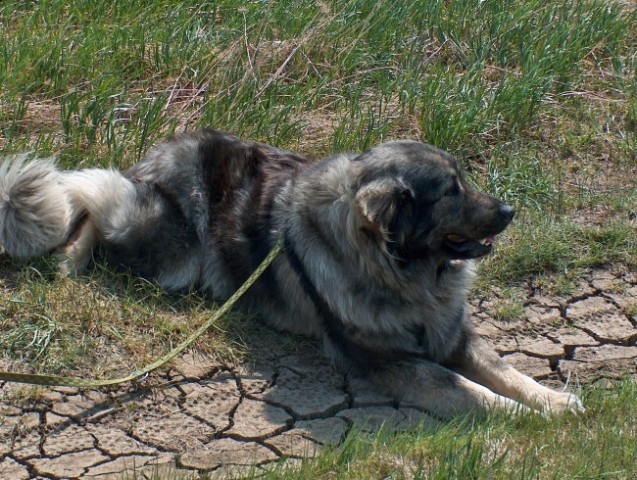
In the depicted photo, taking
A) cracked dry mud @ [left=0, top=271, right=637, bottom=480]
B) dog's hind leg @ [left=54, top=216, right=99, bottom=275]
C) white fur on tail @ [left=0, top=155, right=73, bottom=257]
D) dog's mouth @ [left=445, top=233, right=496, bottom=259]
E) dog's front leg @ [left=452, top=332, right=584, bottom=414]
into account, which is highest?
dog's mouth @ [left=445, top=233, right=496, bottom=259]

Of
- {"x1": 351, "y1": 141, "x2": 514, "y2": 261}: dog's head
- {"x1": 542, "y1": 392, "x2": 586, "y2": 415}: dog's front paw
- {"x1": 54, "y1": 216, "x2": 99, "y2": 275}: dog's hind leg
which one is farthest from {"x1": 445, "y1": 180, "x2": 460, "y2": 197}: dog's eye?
{"x1": 54, "y1": 216, "x2": 99, "y2": 275}: dog's hind leg

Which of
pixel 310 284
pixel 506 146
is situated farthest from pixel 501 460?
pixel 506 146

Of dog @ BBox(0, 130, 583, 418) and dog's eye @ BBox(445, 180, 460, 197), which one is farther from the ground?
dog's eye @ BBox(445, 180, 460, 197)

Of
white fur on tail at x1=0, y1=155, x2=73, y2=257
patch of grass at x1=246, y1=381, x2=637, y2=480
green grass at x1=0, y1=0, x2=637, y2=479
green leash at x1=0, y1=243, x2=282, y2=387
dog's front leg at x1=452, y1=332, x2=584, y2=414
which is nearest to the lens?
patch of grass at x1=246, y1=381, x2=637, y2=480

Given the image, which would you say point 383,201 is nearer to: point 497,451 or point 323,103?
point 497,451

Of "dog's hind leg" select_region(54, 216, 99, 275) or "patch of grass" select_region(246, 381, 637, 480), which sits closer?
"patch of grass" select_region(246, 381, 637, 480)

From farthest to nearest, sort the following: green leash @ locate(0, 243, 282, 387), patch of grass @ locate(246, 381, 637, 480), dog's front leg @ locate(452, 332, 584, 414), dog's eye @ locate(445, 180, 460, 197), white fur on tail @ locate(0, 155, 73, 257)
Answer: white fur on tail @ locate(0, 155, 73, 257) < dog's eye @ locate(445, 180, 460, 197) < dog's front leg @ locate(452, 332, 584, 414) < green leash @ locate(0, 243, 282, 387) < patch of grass @ locate(246, 381, 637, 480)

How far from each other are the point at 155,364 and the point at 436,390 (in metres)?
1.24

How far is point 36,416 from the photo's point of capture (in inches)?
167

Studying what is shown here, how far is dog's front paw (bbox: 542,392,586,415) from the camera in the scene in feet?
14.2

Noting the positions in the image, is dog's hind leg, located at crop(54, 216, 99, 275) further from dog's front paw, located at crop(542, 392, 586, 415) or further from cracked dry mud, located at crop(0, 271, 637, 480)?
dog's front paw, located at crop(542, 392, 586, 415)

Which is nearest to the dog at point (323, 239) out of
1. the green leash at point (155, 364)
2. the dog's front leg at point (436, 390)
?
the dog's front leg at point (436, 390)

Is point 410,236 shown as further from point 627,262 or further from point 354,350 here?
point 627,262

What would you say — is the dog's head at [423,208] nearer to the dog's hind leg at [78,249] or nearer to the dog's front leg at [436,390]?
the dog's front leg at [436,390]
